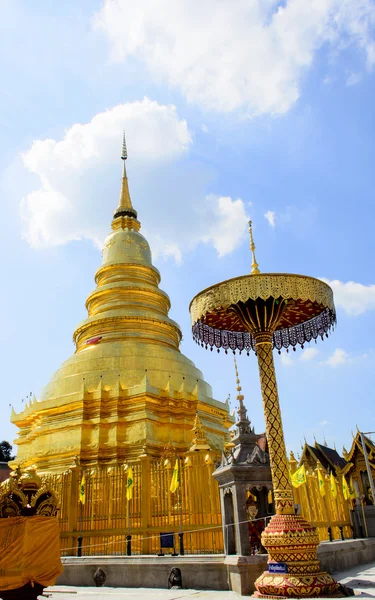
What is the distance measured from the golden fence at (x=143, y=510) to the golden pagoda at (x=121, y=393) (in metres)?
4.24

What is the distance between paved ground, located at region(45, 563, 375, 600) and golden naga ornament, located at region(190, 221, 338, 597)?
92 centimetres

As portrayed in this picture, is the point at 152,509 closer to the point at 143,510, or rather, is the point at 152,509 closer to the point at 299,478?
the point at 143,510

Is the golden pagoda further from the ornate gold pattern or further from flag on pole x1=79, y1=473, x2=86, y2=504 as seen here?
the ornate gold pattern

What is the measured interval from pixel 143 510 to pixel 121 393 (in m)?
9.34

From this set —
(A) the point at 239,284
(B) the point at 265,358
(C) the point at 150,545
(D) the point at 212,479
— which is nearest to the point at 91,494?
(C) the point at 150,545

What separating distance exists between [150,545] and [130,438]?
8.45 m

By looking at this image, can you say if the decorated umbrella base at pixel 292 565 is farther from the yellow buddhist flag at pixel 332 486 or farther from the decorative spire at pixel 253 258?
the yellow buddhist flag at pixel 332 486

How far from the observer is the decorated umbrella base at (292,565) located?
308 inches

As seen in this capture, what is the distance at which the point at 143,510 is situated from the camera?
12031mm

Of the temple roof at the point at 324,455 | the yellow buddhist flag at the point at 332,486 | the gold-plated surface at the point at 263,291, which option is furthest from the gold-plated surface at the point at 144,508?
the temple roof at the point at 324,455

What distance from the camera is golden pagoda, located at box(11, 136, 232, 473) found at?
20219 mm

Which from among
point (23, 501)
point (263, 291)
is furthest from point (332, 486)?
point (23, 501)

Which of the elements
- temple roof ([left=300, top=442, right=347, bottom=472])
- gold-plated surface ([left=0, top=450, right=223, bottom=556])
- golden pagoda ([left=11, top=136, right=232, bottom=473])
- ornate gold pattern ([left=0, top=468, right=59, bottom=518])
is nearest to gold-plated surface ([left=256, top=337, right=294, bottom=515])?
gold-plated surface ([left=0, top=450, right=223, bottom=556])

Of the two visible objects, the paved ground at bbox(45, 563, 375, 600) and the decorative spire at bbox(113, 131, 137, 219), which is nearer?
the paved ground at bbox(45, 563, 375, 600)
